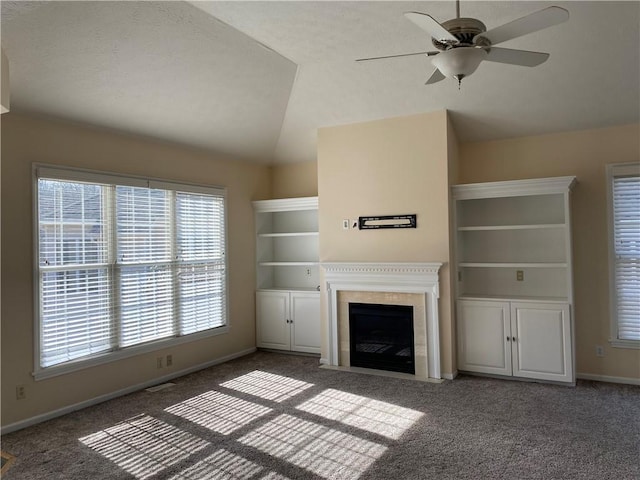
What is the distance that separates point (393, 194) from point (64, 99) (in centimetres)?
336

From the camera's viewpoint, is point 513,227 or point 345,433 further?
point 513,227

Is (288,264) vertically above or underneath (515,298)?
above

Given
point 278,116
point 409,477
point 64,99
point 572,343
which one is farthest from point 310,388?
point 64,99

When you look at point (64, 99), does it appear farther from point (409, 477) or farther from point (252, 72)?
point (409, 477)

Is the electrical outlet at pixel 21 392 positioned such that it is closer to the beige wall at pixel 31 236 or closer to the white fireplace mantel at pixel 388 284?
the beige wall at pixel 31 236

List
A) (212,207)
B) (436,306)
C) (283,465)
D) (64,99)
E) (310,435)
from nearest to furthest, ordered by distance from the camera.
Result: (283,465) < (310,435) < (64,99) < (436,306) < (212,207)

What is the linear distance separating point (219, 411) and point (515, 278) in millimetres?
3541

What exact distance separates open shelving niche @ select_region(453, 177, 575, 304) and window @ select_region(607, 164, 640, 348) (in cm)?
47

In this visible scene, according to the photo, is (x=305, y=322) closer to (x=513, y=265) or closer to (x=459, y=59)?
(x=513, y=265)

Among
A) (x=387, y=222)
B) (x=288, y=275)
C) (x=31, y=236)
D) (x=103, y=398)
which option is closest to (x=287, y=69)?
(x=387, y=222)

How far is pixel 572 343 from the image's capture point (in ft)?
14.9

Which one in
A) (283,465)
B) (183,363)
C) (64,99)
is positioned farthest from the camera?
(183,363)

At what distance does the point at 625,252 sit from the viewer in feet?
15.5

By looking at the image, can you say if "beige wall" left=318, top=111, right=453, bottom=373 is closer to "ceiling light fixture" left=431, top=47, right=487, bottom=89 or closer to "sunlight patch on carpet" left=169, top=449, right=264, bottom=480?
"ceiling light fixture" left=431, top=47, right=487, bottom=89
